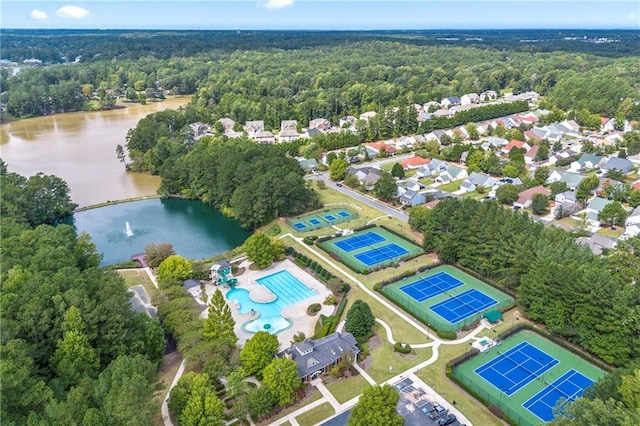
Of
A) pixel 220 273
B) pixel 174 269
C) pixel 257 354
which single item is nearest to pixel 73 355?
pixel 257 354

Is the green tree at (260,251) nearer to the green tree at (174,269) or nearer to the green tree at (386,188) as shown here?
the green tree at (174,269)

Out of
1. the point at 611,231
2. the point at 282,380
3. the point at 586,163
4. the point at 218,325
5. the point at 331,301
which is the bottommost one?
the point at 331,301

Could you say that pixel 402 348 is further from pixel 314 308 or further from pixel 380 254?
pixel 380 254

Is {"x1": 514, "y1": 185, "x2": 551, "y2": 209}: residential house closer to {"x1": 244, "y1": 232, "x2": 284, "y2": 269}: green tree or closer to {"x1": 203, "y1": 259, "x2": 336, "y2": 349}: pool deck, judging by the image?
{"x1": 203, "y1": 259, "x2": 336, "y2": 349}: pool deck

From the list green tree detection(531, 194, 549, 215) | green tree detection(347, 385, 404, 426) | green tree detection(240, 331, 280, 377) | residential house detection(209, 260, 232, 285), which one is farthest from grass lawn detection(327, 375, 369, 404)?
green tree detection(531, 194, 549, 215)

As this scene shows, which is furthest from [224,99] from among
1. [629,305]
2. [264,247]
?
[629,305]
